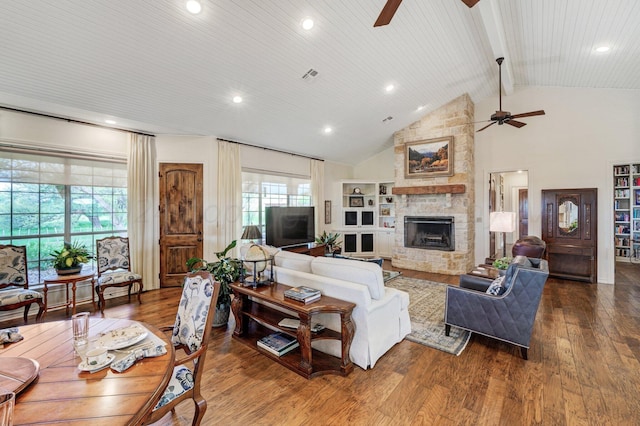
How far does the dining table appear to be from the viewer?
3.15 ft

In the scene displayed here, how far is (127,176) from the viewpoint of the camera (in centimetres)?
462

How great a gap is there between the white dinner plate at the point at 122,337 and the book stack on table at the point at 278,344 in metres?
1.35

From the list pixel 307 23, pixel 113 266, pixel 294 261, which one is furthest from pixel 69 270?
pixel 307 23

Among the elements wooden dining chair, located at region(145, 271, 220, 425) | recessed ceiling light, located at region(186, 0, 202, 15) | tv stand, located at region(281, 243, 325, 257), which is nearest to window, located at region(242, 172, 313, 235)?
tv stand, located at region(281, 243, 325, 257)

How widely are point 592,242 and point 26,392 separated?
7.49 metres

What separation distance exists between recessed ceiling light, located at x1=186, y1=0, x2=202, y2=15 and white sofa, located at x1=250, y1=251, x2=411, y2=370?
2743 mm

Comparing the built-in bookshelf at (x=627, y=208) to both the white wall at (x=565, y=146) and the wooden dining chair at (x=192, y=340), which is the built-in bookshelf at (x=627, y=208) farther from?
the wooden dining chair at (x=192, y=340)

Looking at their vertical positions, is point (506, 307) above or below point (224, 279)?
below

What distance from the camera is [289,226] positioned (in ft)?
20.2

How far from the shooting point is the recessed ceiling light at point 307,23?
3.17 metres

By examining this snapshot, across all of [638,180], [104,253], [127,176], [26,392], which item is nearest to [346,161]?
[127,176]

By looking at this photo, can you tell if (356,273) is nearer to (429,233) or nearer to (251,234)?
(251,234)

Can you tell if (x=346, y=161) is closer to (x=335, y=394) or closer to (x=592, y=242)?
(x=592, y=242)

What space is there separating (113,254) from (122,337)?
3.58 m
